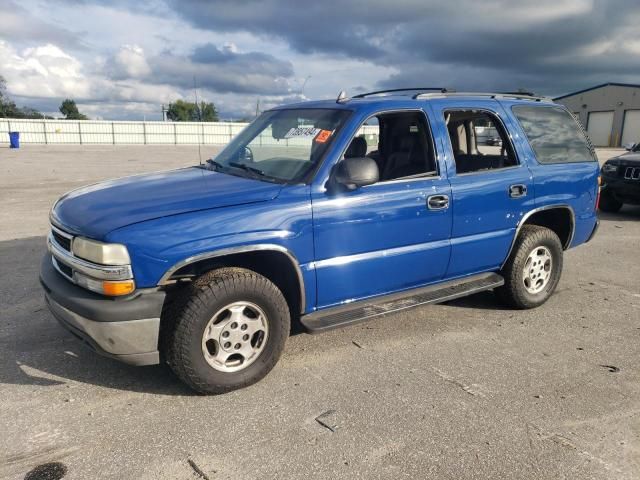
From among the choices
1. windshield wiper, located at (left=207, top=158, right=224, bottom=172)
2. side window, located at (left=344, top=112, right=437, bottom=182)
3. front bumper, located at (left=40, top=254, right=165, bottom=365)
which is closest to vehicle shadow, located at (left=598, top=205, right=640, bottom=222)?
side window, located at (left=344, top=112, right=437, bottom=182)

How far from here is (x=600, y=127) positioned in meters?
52.5

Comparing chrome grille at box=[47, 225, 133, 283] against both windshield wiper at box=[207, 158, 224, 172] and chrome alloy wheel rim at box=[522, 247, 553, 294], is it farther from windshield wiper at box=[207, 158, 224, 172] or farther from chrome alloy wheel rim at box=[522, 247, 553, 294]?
chrome alloy wheel rim at box=[522, 247, 553, 294]

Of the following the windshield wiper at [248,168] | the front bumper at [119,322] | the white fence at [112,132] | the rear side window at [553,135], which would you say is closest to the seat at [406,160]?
the windshield wiper at [248,168]

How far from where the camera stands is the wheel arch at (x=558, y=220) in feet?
15.9

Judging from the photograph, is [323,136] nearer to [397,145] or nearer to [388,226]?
[388,226]

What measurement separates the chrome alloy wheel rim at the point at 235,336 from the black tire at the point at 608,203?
8.94 meters

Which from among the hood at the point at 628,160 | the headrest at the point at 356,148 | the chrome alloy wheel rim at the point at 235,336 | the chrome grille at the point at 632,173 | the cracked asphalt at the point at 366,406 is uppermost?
the headrest at the point at 356,148

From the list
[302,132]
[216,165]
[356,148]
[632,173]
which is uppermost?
[302,132]

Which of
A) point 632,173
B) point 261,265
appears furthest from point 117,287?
point 632,173

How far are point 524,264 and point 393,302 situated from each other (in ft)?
5.03

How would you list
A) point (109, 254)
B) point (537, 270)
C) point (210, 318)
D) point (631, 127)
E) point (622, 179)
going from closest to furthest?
point (109, 254) < point (210, 318) < point (537, 270) < point (622, 179) < point (631, 127)

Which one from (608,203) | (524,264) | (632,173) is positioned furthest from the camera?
(608,203)

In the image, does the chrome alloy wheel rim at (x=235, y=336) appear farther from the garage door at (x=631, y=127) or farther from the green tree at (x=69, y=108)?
the green tree at (x=69, y=108)

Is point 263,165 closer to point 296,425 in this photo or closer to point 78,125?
point 296,425
